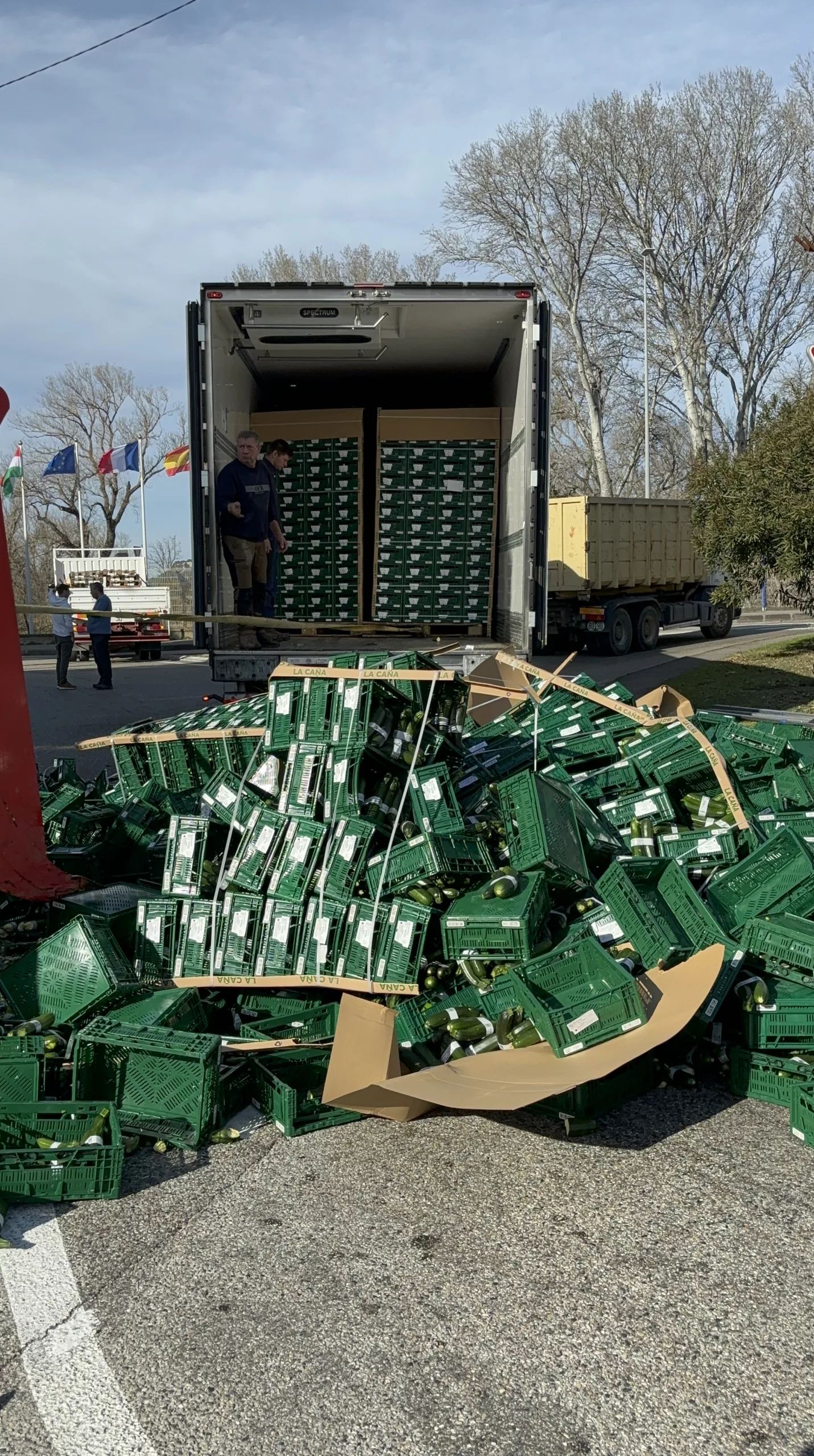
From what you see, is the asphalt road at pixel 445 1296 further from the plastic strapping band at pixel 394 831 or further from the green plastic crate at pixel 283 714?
the green plastic crate at pixel 283 714

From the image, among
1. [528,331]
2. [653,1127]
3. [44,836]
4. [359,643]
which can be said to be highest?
[528,331]

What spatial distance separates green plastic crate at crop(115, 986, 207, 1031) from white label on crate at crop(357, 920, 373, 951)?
2.41 feet

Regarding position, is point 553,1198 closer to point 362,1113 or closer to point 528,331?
point 362,1113

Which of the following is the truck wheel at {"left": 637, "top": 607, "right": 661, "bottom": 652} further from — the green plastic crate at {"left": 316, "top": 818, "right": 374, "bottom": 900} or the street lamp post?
the green plastic crate at {"left": 316, "top": 818, "right": 374, "bottom": 900}

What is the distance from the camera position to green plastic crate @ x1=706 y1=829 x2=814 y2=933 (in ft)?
17.4

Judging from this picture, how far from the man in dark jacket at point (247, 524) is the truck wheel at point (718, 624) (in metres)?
17.1

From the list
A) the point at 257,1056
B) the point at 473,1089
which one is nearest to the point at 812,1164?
the point at 473,1089

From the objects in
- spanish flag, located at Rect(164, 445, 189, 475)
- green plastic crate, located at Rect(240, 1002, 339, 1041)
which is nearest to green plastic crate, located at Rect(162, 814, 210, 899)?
green plastic crate, located at Rect(240, 1002, 339, 1041)

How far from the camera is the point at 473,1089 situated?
4.07 meters

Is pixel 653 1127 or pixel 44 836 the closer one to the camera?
pixel 653 1127

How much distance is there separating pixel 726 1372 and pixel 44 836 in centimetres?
452

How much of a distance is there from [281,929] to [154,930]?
0.65 metres

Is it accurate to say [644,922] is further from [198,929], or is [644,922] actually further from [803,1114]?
[198,929]

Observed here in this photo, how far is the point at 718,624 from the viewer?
2705 centimetres
